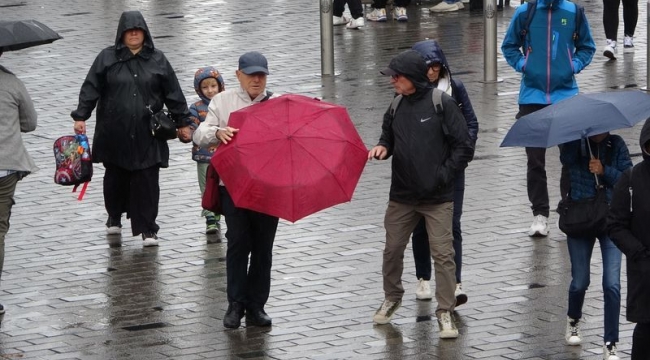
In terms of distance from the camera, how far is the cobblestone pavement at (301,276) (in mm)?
8898

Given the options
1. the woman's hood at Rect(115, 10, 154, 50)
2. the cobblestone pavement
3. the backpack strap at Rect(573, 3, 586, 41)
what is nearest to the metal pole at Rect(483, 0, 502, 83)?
the cobblestone pavement

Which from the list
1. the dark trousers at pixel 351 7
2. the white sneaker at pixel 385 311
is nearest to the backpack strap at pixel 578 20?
the white sneaker at pixel 385 311

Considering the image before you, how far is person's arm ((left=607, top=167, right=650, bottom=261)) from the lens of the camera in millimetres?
7684

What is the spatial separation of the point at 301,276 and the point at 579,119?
8.85 ft

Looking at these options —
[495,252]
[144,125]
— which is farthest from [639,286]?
[144,125]

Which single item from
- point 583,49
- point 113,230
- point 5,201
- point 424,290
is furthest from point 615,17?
point 5,201

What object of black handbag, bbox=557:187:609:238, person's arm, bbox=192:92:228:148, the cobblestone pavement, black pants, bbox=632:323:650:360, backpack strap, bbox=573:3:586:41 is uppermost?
backpack strap, bbox=573:3:586:41

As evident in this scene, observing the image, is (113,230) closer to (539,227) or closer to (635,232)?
(539,227)

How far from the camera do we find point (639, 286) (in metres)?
7.74

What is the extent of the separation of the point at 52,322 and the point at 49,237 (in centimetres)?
214

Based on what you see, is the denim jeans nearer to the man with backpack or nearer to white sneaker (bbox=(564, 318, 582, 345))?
white sneaker (bbox=(564, 318, 582, 345))

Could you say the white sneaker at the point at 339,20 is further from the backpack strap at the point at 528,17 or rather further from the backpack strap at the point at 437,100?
the backpack strap at the point at 437,100

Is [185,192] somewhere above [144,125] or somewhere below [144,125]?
below

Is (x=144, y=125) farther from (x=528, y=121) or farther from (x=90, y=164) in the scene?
(x=528, y=121)
